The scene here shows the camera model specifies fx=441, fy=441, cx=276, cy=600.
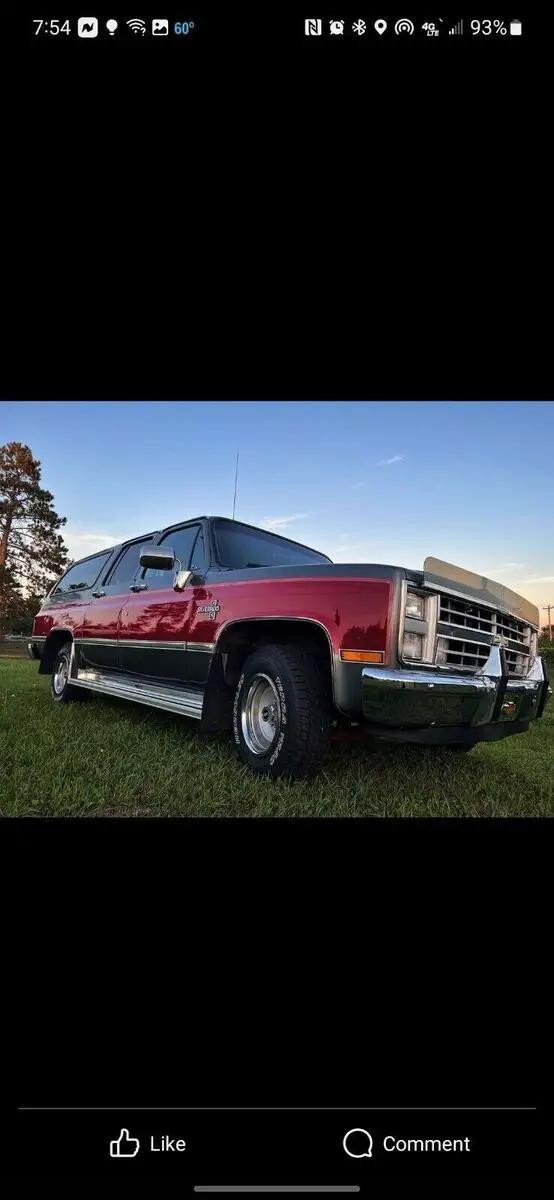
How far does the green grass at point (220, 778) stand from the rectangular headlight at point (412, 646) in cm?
72

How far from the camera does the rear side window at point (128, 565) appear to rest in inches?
161

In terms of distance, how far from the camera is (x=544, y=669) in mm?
2896

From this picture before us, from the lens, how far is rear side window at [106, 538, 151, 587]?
409 centimetres

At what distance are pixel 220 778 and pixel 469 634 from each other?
151cm

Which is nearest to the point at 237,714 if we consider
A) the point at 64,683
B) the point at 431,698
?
the point at 431,698

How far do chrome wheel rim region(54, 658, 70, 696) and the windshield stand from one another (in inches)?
99.7

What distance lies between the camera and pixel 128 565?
425cm

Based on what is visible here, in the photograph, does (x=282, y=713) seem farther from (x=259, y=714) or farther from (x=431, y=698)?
(x=431, y=698)

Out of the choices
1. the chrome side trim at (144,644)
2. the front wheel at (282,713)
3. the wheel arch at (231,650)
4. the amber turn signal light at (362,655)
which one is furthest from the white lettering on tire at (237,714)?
the amber turn signal light at (362,655)
